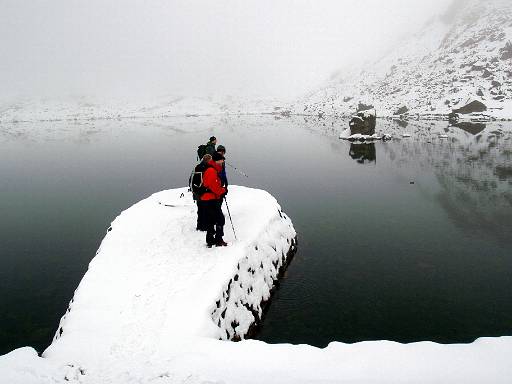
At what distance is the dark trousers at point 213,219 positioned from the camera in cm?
1177

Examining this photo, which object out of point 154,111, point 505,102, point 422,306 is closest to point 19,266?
point 422,306

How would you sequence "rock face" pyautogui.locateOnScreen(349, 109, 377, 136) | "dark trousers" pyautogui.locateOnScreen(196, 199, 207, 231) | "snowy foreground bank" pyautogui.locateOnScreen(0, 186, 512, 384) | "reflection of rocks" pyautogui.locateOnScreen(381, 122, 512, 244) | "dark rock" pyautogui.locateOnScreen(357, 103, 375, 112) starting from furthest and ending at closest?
"dark rock" pyautogui.locateOnScreen(357, 103, 375, 112), "rock face" pyautogui.locateOnScreen(349, 109, 377, 136), "reflection of rocks" pyautogui.locateOnScreen(381, 122, 512, 244), "dark trousers" pyautogui.locateOnScreen(196, 199, 207, 231), "snowy foreground bank" pyautogui.locateOnScreen(0, 186, 512, 384)

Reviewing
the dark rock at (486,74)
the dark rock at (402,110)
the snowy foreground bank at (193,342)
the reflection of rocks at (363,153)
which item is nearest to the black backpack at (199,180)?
the snowy foreground bank at (193,342)

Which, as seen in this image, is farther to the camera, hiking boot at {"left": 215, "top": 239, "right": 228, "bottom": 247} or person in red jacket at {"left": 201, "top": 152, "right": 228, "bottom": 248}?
hiking boot at {"left": 215, "top": 239, "right": 228, "bottom": 247}

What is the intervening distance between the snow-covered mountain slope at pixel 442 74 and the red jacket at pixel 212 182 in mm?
84736

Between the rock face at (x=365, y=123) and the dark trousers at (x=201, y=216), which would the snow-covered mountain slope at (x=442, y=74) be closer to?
the rock face at (x=365, y=123)

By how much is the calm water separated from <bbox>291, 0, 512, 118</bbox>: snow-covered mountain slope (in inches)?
2491

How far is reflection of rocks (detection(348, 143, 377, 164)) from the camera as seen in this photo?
125ft

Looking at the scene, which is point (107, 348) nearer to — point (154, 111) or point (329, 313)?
point (329, 313)

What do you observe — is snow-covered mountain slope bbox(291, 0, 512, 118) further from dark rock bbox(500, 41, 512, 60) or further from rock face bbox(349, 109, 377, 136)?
rock face bbox(349, 109, 377, 136)

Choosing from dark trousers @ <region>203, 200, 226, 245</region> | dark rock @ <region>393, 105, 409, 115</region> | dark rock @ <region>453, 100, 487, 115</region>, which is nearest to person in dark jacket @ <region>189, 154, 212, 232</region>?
dark trousers @ <region>203, 200, 226, 245</region>

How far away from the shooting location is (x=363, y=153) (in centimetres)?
4266

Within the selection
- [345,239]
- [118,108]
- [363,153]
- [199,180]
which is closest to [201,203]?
Answer: [199,180]

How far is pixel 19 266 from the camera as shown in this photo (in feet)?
48.3
